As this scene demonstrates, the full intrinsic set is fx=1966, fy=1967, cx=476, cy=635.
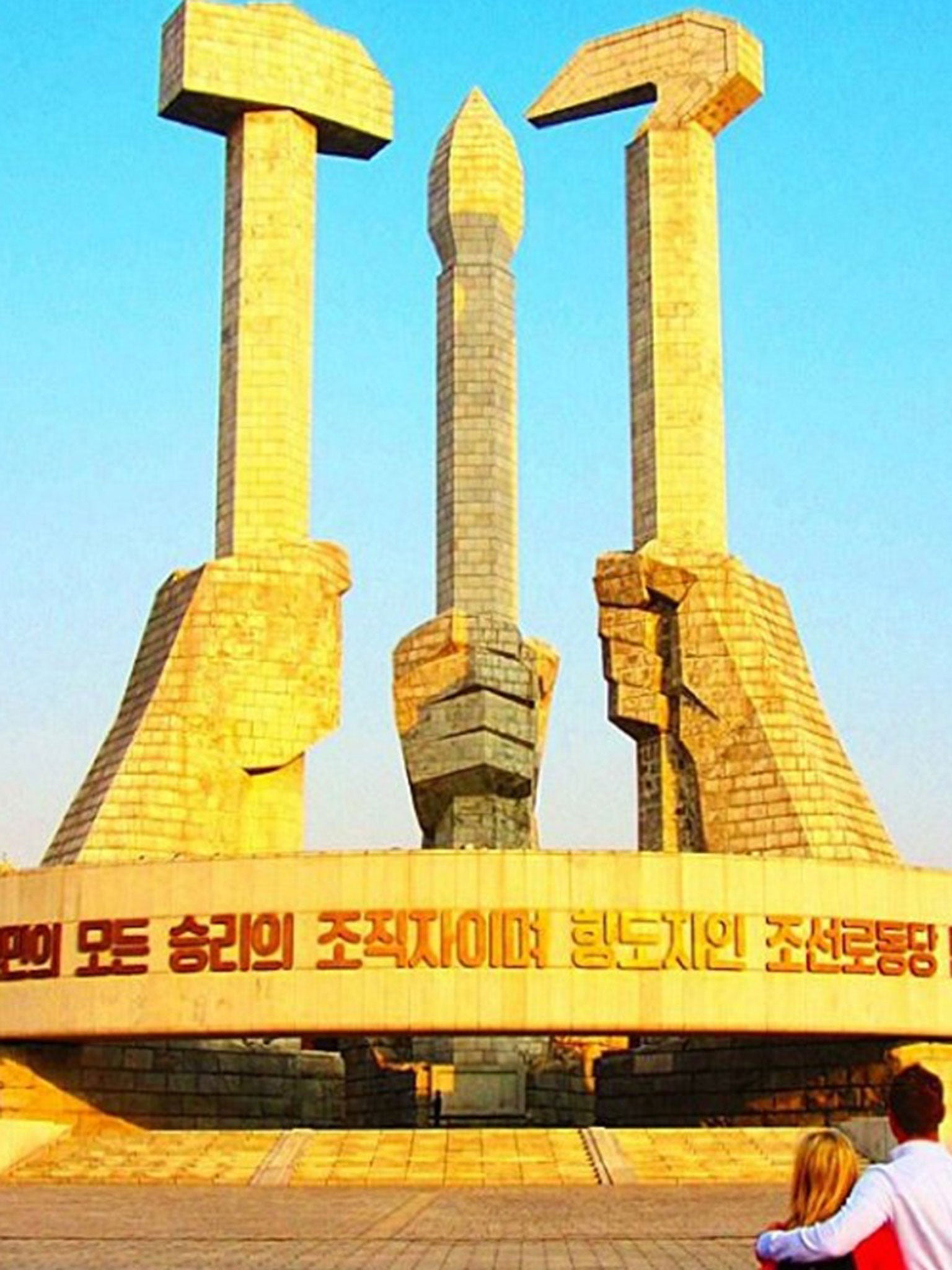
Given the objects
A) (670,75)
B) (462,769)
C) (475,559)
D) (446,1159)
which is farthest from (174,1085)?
(670,75)

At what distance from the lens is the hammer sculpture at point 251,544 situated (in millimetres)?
31781

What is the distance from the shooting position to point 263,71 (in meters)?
34.5

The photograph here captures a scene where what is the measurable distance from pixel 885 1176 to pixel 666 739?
2910 centimetres

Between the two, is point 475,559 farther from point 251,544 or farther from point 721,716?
point 721,716

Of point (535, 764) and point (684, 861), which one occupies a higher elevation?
point (535, 764)

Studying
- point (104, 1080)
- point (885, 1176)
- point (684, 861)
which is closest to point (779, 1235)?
point (885, 1176)

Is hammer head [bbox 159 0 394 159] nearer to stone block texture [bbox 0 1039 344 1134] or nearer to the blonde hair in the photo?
stone block texture [bbox 0 1039 344 1134]

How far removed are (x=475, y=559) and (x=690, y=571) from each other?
3733 mm

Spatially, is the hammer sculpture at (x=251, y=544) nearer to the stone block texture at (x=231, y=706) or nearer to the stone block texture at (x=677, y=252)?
the stone block texture at (x=231, y=706)

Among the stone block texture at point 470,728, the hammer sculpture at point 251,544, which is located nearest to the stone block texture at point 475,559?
the stone block texture at point 470,728

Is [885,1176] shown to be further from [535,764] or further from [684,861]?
[535,764]

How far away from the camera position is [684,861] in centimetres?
2541

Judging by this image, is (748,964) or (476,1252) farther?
(748,964)

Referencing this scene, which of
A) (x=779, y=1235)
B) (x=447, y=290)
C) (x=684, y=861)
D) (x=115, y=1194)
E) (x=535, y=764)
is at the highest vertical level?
(x=447, y=290)
